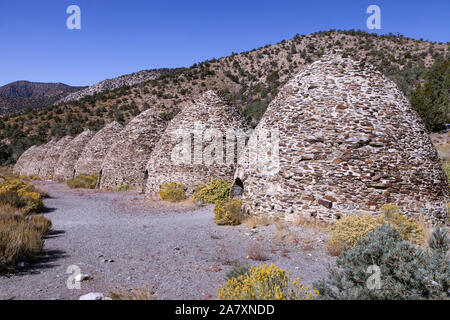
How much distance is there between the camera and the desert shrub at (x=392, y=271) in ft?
9.47

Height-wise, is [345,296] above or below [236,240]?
above

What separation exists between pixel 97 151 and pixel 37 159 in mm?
14322

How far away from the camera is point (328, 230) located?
6.25 meters

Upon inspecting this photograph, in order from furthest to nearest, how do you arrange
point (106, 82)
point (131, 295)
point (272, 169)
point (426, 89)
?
1. point (106, 82)
2. point (426, 89)
3. point (272, 169)
4. point (131, 295)

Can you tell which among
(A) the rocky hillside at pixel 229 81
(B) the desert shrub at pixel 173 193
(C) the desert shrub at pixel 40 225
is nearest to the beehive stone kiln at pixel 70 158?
(A) the rocky hillside at pixel 229 81

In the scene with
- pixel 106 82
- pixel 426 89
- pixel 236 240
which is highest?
pixel 106 82

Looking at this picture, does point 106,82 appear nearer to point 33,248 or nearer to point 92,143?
point 92,143

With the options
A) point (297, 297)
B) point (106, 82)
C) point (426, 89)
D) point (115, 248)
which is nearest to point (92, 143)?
point (115, 248)

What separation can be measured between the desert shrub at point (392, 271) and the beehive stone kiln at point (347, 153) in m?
3.02

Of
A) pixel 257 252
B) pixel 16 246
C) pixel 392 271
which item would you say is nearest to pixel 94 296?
pixel 16 246

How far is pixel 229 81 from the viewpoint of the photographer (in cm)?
4516

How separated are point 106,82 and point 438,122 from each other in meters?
71.9

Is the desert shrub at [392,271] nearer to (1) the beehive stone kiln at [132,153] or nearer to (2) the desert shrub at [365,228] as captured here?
(2) the desert shrub at [365,228]

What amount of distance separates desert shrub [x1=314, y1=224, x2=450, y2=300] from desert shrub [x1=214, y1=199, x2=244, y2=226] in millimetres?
4511
